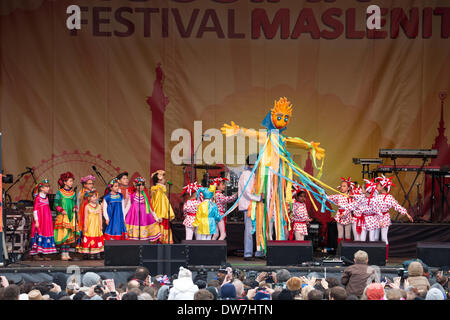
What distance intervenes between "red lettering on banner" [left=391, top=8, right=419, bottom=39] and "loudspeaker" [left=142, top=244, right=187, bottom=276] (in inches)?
273

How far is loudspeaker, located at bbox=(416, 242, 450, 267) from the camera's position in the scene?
Answer: 8938 mm

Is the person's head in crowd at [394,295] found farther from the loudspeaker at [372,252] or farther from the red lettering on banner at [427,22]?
the red lettering on banner at [427,22]

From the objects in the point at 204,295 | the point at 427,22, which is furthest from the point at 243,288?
the point at 427,22

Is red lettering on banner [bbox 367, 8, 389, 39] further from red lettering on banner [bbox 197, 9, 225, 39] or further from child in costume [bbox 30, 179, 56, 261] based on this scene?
child in costume [bbox 30, 179, 56, 261]

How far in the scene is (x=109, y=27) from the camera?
1324 centimetres

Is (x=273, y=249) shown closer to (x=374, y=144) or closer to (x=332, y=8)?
(x=374, y=144)

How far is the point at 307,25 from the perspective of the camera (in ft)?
43.9

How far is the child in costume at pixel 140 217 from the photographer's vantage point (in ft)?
35.9

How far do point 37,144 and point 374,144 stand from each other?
6464mm

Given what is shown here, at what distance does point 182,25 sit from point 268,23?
1.66 meters

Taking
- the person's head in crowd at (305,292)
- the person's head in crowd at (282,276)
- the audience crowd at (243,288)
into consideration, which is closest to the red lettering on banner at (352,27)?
the audience crowd at (243,288)

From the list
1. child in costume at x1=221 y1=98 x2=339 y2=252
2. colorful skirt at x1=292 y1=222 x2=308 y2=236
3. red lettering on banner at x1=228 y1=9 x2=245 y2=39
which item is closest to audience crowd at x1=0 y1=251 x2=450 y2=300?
child in costume at x1=221 y1=98 x2=339 y2=252

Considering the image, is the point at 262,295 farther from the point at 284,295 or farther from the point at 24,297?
the point at 24,297

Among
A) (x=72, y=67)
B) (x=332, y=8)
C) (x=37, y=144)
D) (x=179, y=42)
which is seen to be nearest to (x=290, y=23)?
(x=332, y=8)
